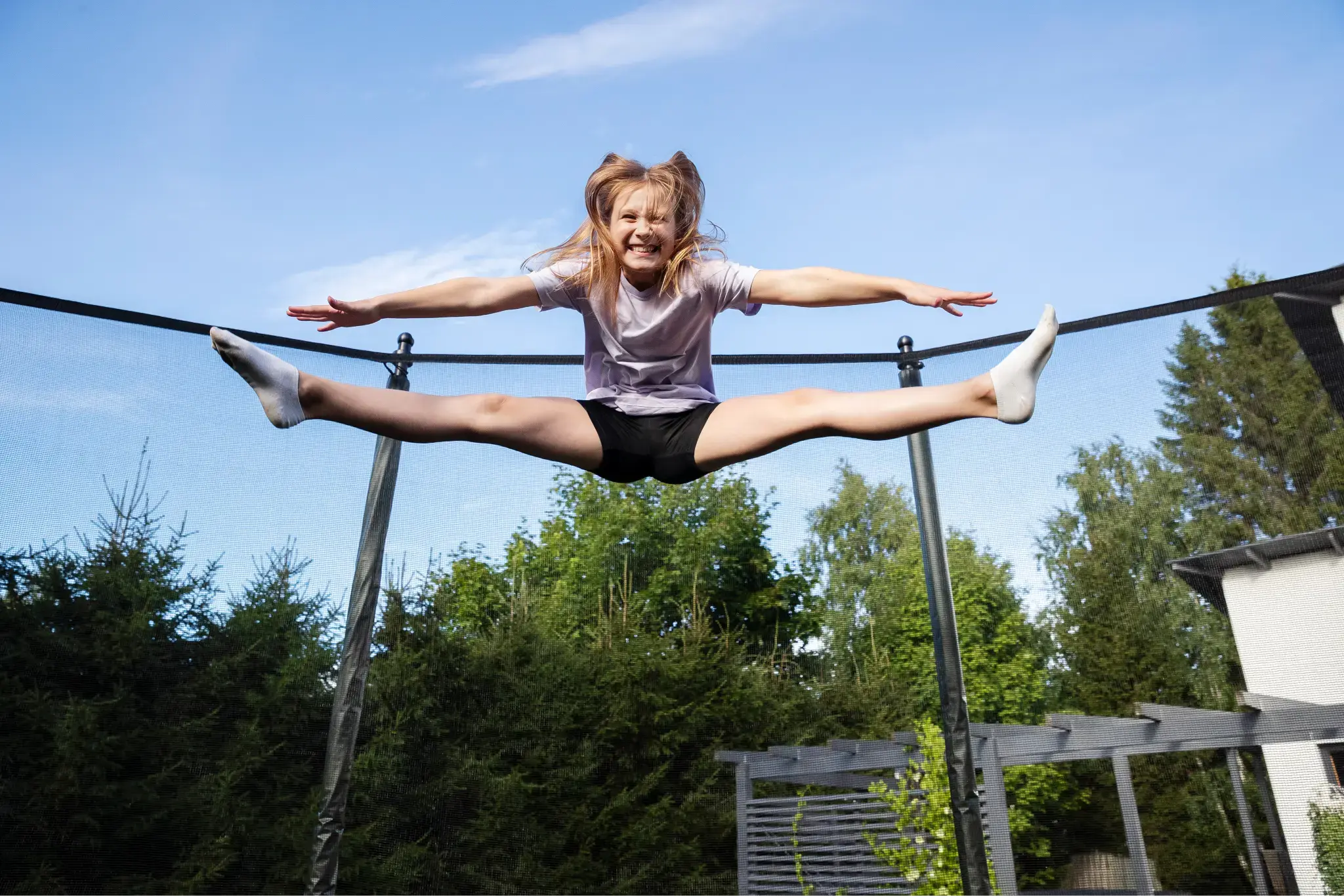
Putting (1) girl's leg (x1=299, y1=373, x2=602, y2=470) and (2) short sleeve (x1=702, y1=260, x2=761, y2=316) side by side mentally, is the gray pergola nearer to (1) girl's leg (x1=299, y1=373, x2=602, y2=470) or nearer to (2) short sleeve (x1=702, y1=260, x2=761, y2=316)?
(2) short sleeve (x1=702, y1=260, x2=761, y2=316)

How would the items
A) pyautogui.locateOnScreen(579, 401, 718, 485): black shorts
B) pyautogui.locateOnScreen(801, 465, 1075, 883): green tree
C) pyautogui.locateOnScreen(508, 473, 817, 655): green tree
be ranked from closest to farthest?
pyautogui.locateOnScreen(579, 401, 718, 485): black shorts, pyautogui.locateOnScreen(801, 465, 1075, 883): green tree, pyautogui.locateOnScreen(508, 473, 817, 655): green tree

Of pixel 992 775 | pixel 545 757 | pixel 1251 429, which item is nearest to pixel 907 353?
pixel 1251 429

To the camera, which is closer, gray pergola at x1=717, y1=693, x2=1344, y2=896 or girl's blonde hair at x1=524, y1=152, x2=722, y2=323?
girl's blonde hair at x1=524, y1=152, x2=722, y2=323

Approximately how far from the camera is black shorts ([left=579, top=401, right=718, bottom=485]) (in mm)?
1534

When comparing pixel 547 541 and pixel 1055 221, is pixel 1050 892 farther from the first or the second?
pixel 547 541

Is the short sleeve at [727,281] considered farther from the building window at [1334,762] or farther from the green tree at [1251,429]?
the building window at [1334,762]

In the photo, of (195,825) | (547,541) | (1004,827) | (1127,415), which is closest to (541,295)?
(1127,415)

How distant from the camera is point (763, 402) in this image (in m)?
1.51

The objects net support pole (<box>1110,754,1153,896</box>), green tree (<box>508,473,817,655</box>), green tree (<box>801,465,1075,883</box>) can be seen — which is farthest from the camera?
green tree (<box>508,473,817,655</box>)

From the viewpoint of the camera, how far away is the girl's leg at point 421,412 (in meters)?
1.29

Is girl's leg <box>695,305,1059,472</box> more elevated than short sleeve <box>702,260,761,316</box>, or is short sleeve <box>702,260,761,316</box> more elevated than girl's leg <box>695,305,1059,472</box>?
short sleeve <box>702,260,761,316</box>

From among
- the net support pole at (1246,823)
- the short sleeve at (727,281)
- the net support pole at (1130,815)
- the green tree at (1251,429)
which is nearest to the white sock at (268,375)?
the short sleeve at (727,281)

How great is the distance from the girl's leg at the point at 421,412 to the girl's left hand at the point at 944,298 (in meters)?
0.58

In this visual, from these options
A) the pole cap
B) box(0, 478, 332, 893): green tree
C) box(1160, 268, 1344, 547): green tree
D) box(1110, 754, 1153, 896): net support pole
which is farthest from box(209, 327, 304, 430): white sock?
box(1110, 754, 1153, 896): net support pole
